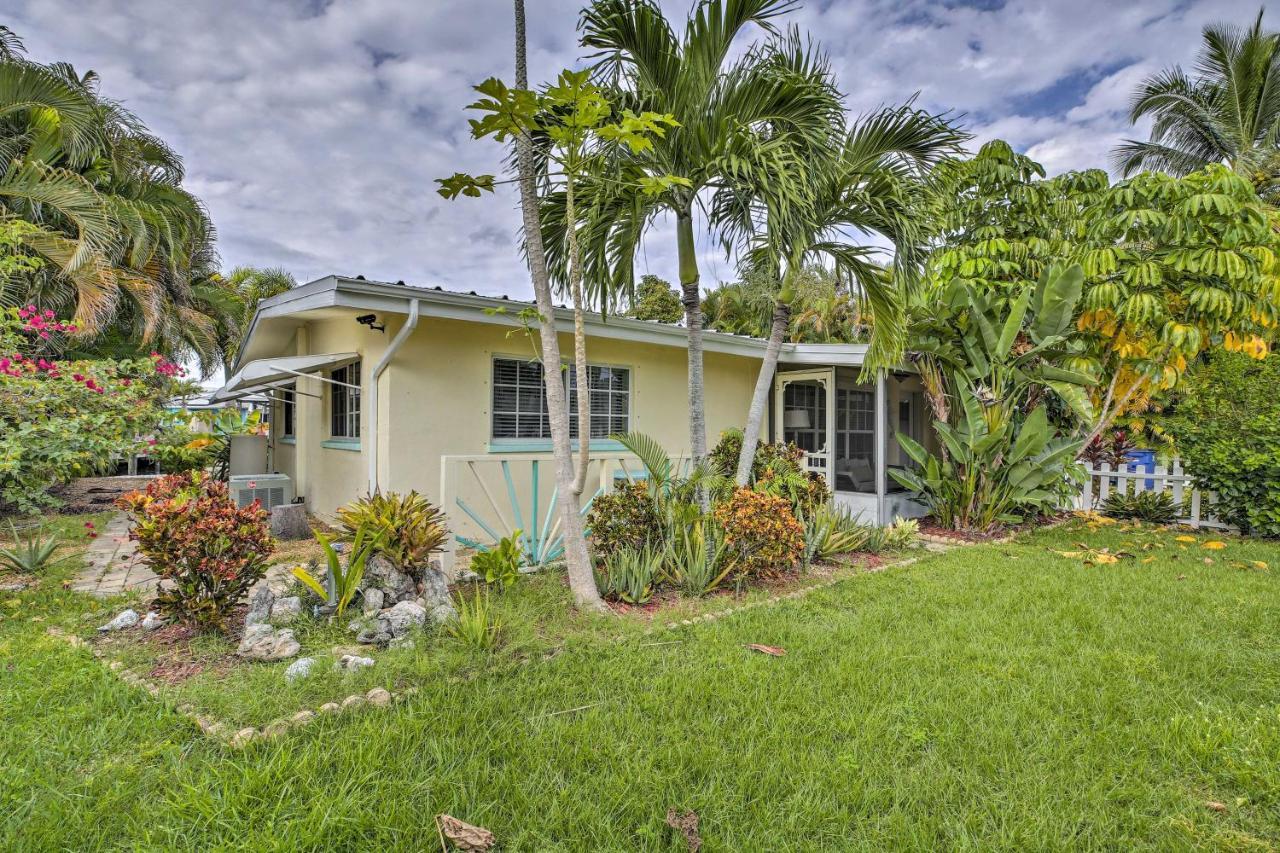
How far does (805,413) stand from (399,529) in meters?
7.73

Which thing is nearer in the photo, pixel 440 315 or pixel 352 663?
pixel 352 663

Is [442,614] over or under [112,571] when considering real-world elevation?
over

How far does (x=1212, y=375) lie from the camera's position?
834 centimetres

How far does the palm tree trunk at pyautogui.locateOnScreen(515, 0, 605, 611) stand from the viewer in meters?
4.55

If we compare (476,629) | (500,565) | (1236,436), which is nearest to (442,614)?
(476,629)

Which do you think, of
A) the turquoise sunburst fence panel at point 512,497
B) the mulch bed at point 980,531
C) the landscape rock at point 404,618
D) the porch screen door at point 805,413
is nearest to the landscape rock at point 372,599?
the landscape rock at point 404,618

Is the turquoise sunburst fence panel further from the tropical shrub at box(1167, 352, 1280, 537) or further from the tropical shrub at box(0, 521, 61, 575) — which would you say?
the tropical shrub at box(1167, 352, 1280, 537)

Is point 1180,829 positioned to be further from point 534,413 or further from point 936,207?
point 534,413

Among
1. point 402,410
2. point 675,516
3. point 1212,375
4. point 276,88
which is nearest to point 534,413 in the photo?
point 402,410

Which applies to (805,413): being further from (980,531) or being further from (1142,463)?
(1142,463)

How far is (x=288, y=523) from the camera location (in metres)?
7.82

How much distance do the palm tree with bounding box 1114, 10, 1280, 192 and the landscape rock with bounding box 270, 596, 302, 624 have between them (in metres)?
21.4

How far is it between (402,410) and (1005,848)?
6.30 metres

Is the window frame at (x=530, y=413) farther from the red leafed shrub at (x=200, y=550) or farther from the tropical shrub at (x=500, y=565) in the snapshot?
the red leafed shrub at (x=200, y=550)
